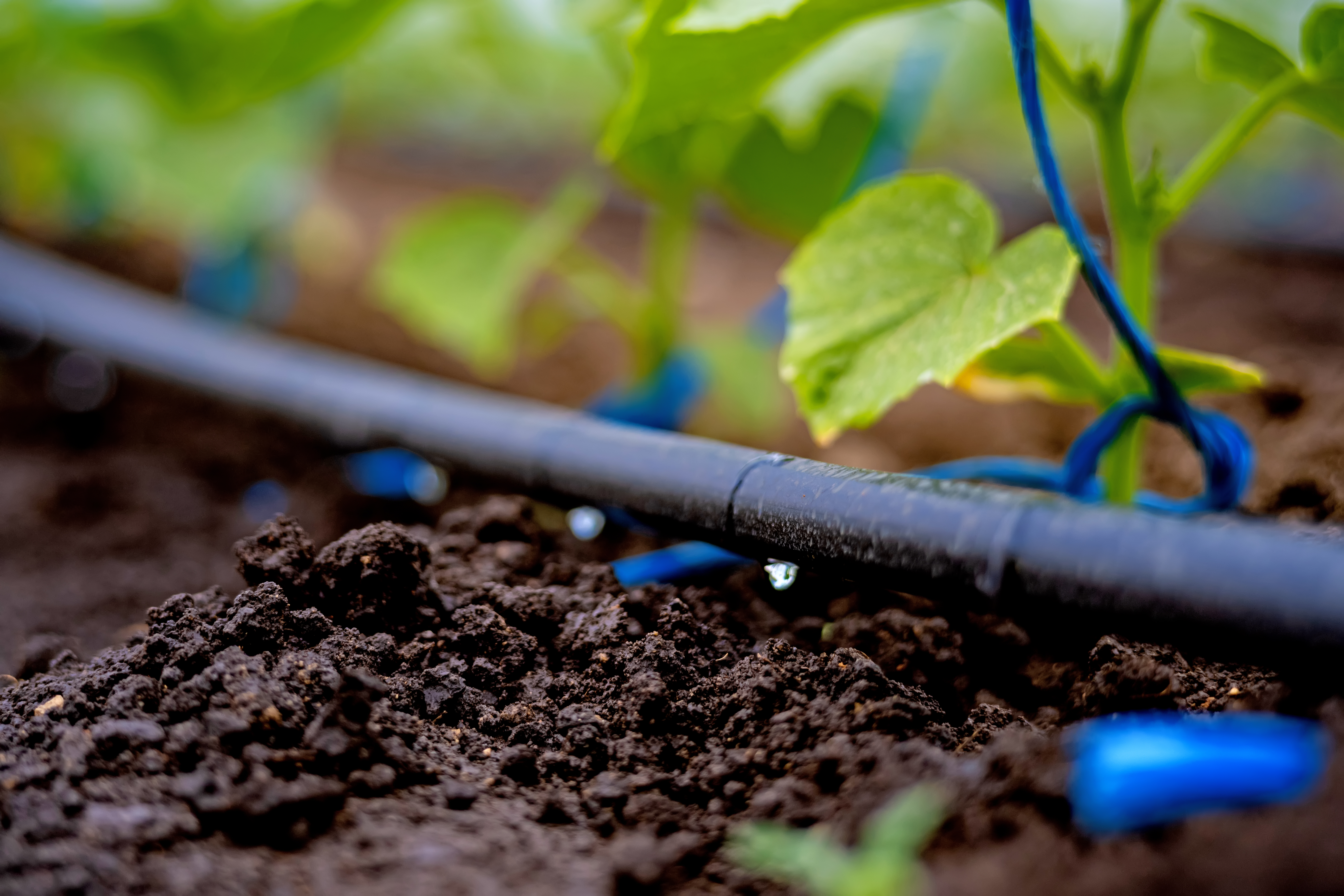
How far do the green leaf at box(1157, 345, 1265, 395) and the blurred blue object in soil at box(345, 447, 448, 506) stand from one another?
0.80 metres

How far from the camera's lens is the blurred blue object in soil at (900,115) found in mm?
1303

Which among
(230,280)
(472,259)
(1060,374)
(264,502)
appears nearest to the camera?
(1060,374)

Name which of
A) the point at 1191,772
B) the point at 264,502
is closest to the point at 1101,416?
the point at 1191,772

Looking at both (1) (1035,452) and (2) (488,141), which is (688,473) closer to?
(1) (1035,452)

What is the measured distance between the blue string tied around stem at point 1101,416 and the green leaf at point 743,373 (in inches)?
21.2

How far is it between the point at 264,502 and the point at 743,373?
704mm

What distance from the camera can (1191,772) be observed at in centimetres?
41

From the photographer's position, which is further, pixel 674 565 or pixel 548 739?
pixel 674 565

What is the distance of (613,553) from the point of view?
100 centimetres

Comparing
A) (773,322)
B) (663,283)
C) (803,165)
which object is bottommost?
(773,322)

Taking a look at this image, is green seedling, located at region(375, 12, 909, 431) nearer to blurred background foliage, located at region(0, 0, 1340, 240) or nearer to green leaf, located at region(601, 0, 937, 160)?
blurred background foliage, located at region(0, 0, 1340, 240)

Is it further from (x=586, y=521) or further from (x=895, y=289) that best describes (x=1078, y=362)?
(x=586, y=521)

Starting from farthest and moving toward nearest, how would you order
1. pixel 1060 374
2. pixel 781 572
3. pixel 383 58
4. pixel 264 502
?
1. pixel 383 58
2. pixel 264 502
3. pixel 1060 374
4. pixel 781 572

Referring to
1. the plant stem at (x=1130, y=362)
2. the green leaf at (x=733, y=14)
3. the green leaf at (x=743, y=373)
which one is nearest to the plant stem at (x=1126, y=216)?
the plant stem at (x=1130, y=362)
